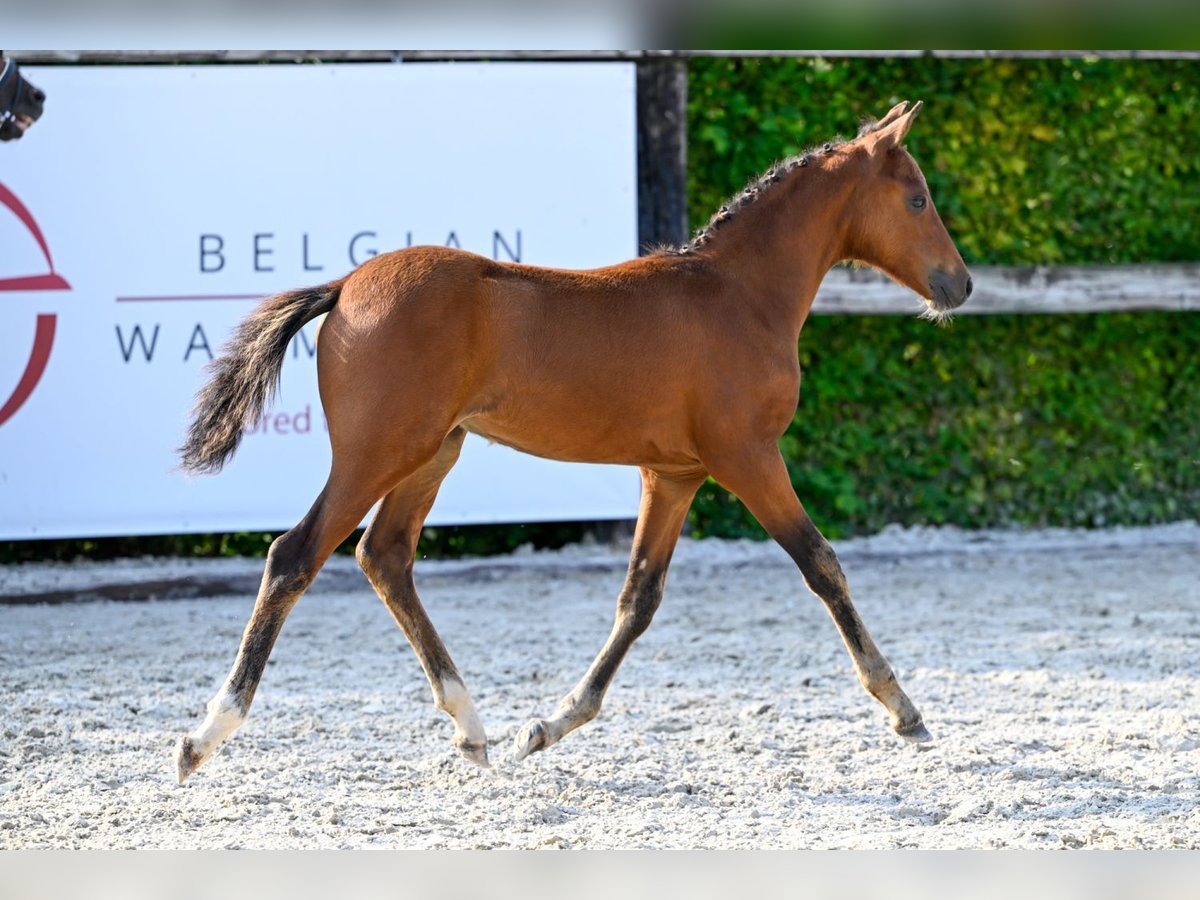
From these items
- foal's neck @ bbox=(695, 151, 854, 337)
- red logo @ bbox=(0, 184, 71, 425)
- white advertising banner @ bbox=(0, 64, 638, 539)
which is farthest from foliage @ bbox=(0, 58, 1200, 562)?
foal's neck @ bbox=(695, 151, 854, 337)

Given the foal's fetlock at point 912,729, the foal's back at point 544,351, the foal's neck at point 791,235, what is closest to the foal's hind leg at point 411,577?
the foal's back at point 544,351

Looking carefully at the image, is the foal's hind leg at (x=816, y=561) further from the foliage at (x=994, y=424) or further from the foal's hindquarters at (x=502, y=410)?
the foliage at (x=994, y=424)

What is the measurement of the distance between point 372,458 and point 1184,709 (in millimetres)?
2918

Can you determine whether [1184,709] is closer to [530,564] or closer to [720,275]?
[720,275]

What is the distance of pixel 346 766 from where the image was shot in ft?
12.7

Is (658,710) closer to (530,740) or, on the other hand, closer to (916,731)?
(530,740)

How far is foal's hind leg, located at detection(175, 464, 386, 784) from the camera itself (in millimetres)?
3383

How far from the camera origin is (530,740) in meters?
3.78

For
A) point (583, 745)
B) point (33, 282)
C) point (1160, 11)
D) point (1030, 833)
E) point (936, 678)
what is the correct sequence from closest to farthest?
1. point (1160, 11)
2. point (1030, 833)
3. point (583, 745)
4. point (936, 678)
5. point (33, 282)

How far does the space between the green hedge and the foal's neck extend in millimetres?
3631

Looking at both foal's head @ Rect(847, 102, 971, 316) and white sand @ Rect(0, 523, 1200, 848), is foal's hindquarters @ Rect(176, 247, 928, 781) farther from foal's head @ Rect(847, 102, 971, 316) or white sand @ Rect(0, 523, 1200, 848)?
foal's head @ Rect(847, 102, 971, 316)

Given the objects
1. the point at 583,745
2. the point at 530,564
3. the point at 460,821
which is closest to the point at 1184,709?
the point at 583,745

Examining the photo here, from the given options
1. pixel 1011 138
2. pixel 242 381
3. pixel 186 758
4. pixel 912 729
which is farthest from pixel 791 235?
pixel 1011 138

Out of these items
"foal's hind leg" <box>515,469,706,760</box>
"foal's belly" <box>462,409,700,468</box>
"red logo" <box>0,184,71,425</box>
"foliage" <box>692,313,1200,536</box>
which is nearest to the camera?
"foal's belly" <box>462,409,700,468</box>
